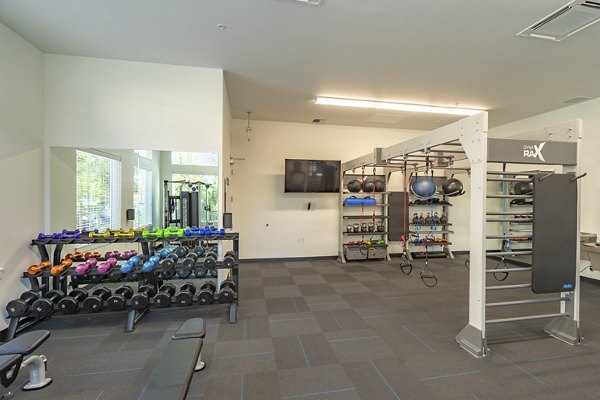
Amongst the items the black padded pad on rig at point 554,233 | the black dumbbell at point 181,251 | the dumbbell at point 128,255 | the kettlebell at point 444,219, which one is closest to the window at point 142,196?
the dumbbell at point 128,255

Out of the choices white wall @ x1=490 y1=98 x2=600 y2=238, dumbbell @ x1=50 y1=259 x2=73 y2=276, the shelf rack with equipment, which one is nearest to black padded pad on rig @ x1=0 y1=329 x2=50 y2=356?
dumbbell @ x1=50 y1=259 x2=73 y2=276

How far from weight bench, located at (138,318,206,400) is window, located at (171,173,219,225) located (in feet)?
6.26

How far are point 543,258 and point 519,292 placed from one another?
2.05 m

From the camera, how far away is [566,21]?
2529 mm

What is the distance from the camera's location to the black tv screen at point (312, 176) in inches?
228

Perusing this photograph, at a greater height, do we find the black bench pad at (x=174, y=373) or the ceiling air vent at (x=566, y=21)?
the ceiling air vent at (x=566, y=21)

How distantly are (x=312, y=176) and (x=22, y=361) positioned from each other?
190 inches

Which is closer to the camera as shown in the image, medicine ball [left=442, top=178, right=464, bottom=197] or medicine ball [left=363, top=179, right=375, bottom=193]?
medicine ball [left=442, top=178, right=464, bottom=197]

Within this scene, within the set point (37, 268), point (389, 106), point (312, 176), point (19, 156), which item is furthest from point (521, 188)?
point (19, 156)

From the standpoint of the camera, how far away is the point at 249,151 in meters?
5.88

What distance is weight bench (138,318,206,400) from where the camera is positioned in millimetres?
1332

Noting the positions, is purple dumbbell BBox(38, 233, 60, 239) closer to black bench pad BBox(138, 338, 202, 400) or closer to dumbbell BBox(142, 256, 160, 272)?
dumbbell BBox(142, 256, 160, 272)

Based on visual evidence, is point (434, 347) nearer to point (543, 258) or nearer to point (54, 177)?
point (543, 258)

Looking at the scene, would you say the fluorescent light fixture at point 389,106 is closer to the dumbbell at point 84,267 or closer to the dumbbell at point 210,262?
the dumbbell at point 210,262
